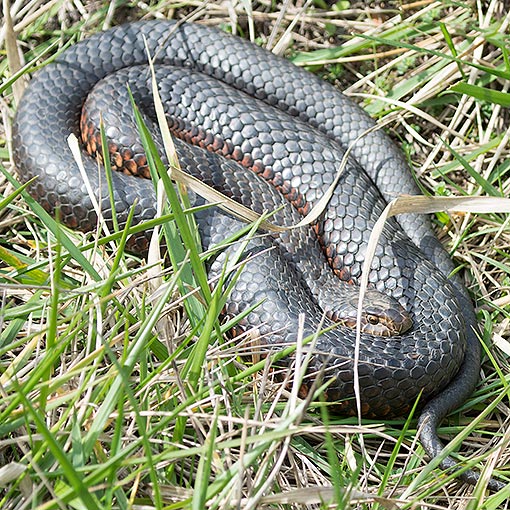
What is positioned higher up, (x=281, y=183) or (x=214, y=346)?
(x=214, y=346)

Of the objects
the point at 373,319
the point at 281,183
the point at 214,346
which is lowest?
the point at 373,319

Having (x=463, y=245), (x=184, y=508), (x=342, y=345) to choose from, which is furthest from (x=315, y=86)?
(x=184, y=508)

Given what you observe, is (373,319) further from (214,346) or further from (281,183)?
(281,183)

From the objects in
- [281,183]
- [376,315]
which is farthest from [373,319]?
[281,183]

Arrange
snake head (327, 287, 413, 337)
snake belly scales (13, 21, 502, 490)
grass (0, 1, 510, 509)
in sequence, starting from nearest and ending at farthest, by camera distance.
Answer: grass (0, 1, 510, 509) → snake belly scales (13, 21, 502, 490) → snake head (327, 287, 413, 337)

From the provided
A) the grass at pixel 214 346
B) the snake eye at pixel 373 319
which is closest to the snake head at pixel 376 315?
the snake eye at pixel 373 319

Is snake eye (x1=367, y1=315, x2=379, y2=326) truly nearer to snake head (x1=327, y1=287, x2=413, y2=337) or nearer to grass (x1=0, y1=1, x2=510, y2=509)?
snake head (x1=327, y1=287, x2=413, y2=337)

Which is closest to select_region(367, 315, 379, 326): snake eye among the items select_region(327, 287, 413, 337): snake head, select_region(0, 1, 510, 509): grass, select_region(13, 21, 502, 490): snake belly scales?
select_region(327, 287, 413, 337): snake head

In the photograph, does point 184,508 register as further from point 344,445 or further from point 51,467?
point 344,445
